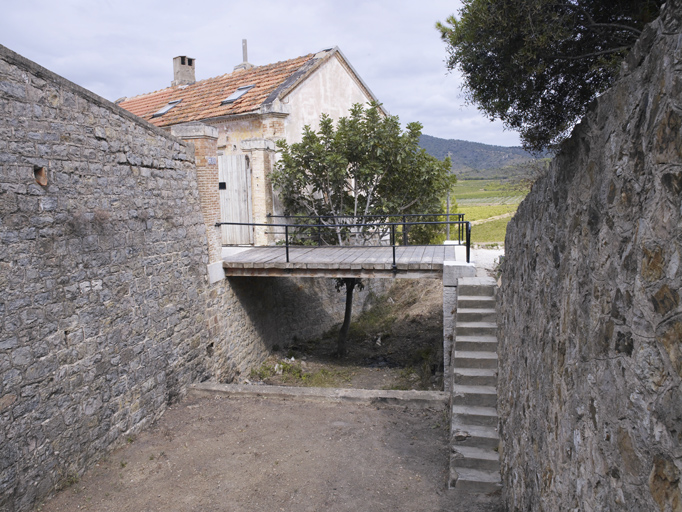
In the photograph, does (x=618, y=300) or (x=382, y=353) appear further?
(x=382, y=353)

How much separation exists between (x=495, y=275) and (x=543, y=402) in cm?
673

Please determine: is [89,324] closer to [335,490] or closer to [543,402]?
[335,490]

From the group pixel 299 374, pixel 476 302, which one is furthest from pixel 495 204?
pixel 476 302

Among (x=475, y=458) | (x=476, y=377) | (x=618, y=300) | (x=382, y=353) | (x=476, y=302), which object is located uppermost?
(x=618, y=300)

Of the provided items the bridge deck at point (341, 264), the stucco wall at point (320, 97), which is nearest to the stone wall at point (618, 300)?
the bridge deck at point (341, 264)

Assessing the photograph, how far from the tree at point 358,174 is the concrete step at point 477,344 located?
186 inches

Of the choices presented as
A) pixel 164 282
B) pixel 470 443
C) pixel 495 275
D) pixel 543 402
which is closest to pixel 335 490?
pixel 470 443

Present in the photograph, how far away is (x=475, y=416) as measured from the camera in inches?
221

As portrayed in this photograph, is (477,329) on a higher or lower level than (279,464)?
higher

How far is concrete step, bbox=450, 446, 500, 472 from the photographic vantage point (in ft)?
16.5

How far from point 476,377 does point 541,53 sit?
3.74 metres

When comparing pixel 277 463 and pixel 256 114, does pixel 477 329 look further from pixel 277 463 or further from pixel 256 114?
pixel 256 114

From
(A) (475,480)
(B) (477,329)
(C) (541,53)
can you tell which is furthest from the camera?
(B) (477,329)

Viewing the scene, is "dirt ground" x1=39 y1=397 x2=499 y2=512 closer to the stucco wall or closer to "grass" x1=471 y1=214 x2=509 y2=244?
the stucco wall
